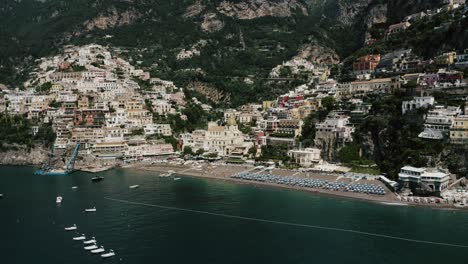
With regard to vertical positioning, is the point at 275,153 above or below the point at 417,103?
below

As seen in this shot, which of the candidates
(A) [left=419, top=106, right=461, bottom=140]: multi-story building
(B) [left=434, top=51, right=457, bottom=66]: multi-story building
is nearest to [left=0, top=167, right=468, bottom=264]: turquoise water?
(A) [left=419, top=106, right=461, bottom=140]: multi-story building

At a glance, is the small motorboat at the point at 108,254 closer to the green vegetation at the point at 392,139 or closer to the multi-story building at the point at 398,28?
the green vegetation at the point at 392,139

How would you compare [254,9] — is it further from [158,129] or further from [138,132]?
[138,132]

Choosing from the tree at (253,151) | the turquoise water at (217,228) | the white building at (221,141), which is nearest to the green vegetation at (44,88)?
the white building at (221,141)

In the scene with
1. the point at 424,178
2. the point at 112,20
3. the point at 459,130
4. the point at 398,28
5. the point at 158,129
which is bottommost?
the point at 424,178

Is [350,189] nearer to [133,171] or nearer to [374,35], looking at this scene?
[133,171]

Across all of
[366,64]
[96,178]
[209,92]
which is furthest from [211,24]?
[96,178]

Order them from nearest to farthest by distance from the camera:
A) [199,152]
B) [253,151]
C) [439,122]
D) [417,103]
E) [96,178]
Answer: [439,122]
[417,103]
[96,178]
[253,151]
[199,152]
